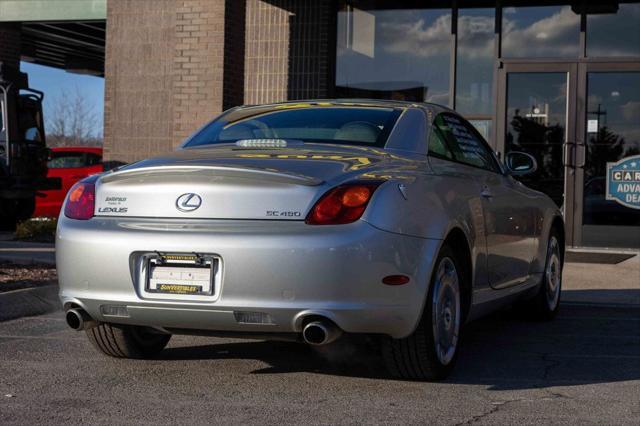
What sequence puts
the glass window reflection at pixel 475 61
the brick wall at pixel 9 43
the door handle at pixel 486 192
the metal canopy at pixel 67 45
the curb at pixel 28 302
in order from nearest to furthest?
the door handle at pixel 486 192, the curb at pixel 28 302, the glass window reflection at pixel 475 61, the brick wall at pixel 9 43, the metal canopy at pixel 67 45

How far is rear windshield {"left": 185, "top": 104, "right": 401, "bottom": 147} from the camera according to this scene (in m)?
5.68

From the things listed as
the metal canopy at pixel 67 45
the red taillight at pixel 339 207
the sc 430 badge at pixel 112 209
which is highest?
the metal canopy at pixel 67 45

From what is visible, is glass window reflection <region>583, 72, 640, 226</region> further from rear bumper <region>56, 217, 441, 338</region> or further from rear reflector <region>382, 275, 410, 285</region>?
rear reflector <region>382, 275, 410, 285</region>

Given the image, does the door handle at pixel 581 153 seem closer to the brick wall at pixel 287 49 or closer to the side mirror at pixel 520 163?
the brick wall at pixel 287 49

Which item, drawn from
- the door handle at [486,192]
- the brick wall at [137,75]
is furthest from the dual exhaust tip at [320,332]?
the brick wall at [137,75]

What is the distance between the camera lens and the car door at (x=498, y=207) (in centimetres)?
612

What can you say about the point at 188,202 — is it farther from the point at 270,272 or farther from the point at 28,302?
the point at 28,302

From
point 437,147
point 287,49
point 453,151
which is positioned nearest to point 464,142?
point 453,151

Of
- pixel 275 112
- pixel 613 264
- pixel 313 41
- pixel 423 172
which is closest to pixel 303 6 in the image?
pixel 313 41

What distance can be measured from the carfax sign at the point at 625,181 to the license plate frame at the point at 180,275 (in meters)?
9.61

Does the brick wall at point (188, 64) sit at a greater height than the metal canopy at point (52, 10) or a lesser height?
lesser

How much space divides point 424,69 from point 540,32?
5.37 feet

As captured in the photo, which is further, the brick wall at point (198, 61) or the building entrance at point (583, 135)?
the building entrance at point (583, 135)

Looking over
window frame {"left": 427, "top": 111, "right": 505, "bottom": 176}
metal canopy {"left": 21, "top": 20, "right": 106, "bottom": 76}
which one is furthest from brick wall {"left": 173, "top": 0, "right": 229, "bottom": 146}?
window frame {"left": 427, "top": 111, "right": 505, "bottom": 176}
